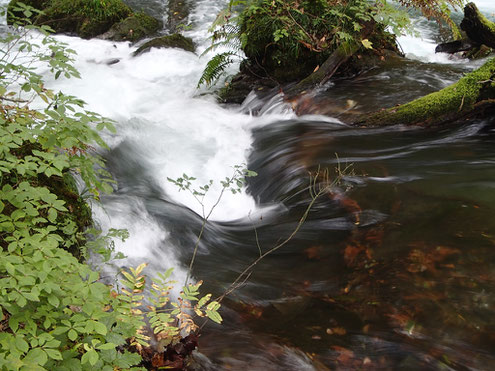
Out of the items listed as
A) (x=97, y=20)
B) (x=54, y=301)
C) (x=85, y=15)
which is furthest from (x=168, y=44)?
(x=54, y=301)

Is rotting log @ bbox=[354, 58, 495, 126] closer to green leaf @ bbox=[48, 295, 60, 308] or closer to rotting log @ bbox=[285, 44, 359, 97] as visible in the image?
rotting log @ bbox=[285, 44, 359, 97]

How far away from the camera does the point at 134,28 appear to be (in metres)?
11.4

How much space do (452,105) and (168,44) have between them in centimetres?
710

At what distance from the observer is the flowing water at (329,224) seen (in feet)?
8.87

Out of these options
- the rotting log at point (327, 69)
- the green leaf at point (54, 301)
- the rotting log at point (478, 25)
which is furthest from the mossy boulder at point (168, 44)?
the green leaf at point (54, 301)

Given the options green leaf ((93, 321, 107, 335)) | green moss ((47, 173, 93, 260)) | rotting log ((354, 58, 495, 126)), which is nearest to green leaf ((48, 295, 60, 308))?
green leaf ((93, 321, 107, 335))

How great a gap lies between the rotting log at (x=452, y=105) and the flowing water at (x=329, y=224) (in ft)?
0.63

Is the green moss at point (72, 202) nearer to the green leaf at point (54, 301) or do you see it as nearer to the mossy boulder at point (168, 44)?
the green leaf at point (54, 301)

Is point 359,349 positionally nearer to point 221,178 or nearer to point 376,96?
point 221,178

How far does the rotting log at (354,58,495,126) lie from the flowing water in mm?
191

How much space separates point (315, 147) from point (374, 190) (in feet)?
4.90

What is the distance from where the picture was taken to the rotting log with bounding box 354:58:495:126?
202 inches

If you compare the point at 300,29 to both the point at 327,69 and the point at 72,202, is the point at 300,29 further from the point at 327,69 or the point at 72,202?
the point at 72,202

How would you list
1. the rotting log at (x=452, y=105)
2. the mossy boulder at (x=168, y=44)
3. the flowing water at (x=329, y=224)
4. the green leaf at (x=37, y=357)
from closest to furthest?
the green leaf at (x=37, y=357), the flowing water at (x=329, y=224), the rotting log at (x=452, y=105), the mossy boulder at (x=168, y=44)
